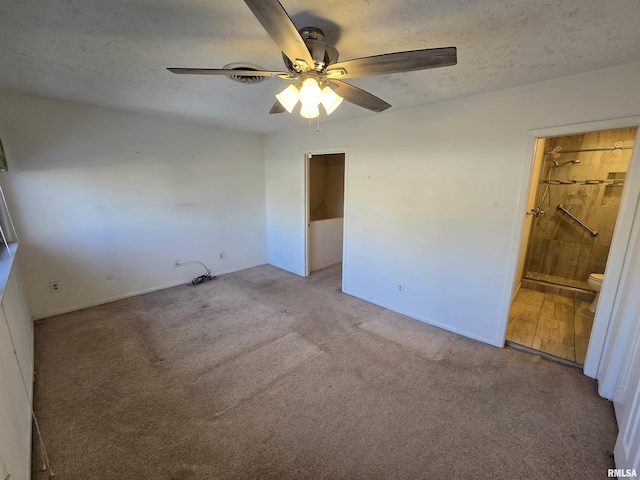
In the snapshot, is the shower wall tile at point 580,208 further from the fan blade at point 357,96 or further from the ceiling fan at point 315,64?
the ceiling fan at point 315,64

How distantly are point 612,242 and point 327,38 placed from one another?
7.82ft

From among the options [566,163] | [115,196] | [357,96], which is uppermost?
[357,96]

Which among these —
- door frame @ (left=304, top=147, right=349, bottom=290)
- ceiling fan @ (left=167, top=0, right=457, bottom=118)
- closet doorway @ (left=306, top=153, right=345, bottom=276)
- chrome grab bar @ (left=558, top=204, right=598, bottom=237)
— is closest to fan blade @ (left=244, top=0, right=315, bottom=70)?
ceiling fan @ (left=167, top=0, right=457, bottom=118)

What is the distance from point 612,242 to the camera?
1.92 m

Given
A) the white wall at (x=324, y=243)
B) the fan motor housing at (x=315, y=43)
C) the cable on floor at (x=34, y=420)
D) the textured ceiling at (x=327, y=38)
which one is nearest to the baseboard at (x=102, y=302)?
the cable on floor at (x=34, y=420)

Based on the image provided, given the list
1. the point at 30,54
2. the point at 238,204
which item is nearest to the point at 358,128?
the point at 238,204

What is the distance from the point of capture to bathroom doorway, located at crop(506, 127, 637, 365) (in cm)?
328

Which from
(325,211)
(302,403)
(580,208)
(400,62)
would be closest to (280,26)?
(400,62)

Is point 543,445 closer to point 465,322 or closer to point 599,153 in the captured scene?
point 465,322

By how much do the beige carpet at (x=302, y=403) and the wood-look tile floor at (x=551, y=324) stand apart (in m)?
0.25

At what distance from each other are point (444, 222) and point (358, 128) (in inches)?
59.2

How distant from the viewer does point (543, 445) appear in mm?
1587

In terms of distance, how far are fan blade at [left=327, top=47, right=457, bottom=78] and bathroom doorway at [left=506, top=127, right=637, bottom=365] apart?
2739 mm

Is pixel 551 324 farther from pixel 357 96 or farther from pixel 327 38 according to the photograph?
pixel 327 38
